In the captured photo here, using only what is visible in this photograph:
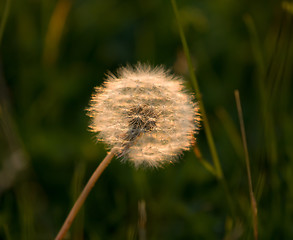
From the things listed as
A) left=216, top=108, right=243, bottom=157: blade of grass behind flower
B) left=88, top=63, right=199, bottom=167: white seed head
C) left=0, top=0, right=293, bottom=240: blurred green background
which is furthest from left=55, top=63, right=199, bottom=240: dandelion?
left=216, top=108, right=243, bottom=157: blade of grass behind flower

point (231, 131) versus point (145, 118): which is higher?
point (231, 131)

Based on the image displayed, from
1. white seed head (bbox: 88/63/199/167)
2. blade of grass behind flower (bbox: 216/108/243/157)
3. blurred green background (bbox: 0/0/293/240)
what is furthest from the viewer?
blade of grass behind flower (bbox: 216/108/243/157)

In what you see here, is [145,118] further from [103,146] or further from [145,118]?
[103,146]

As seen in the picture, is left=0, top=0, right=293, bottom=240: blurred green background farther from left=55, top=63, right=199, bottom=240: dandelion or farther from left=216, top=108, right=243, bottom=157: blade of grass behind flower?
left=55, top=63, right=199, bottom=240: dandelion

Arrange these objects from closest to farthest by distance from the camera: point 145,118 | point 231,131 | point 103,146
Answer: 1. point 145,118
2. point 231,131
3. point 103,146

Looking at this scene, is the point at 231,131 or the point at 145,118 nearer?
the point at 145,118

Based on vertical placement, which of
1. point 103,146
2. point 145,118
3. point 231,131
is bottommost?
point 145,118

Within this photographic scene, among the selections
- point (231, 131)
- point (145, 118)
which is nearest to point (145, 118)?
point (145, 118)

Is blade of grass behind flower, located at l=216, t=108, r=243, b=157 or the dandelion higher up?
blade of grass behind flower, located at l=216, t=108, r=243, b=157
